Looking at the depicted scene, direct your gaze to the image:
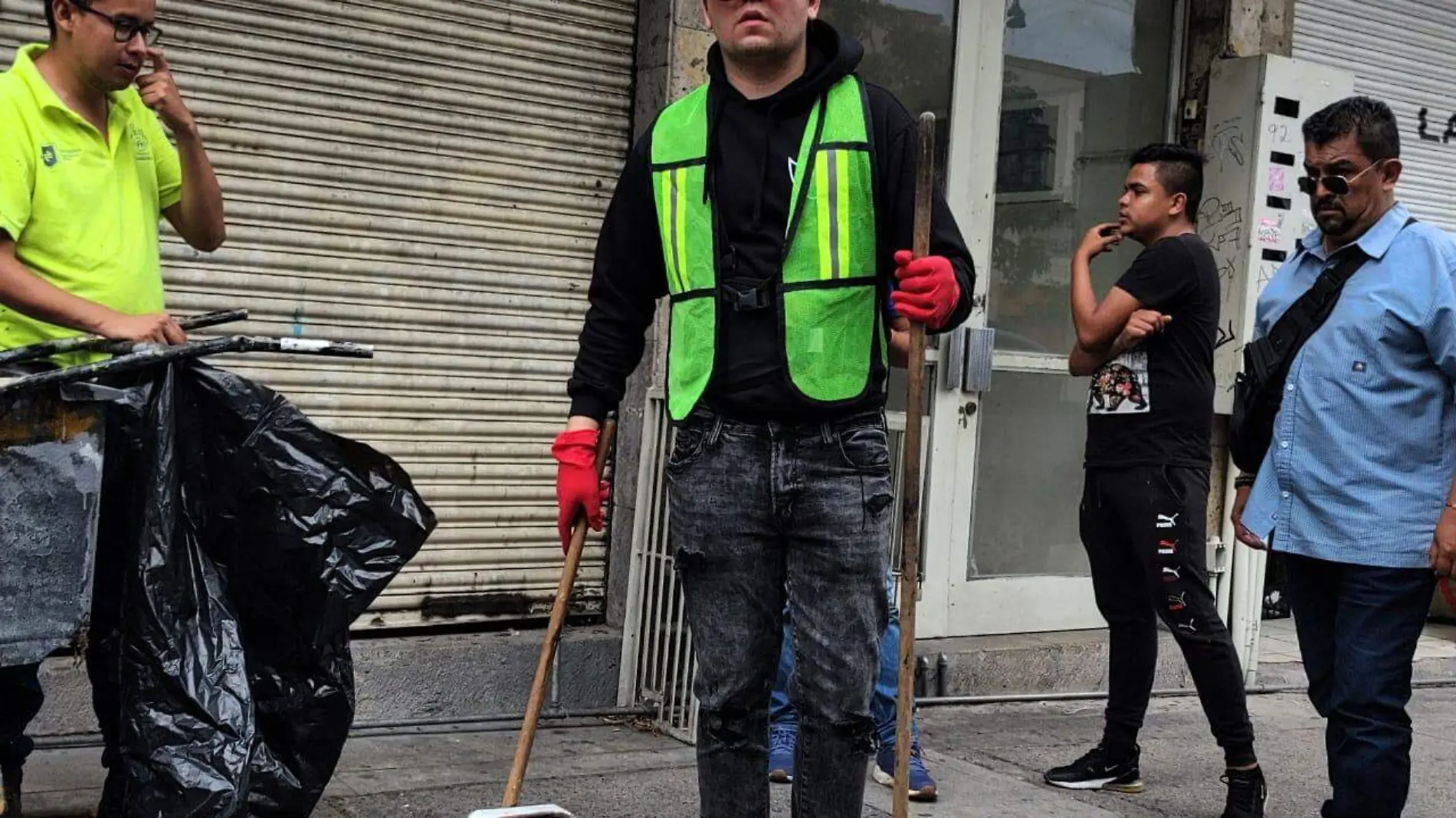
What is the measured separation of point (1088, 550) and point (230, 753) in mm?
2911

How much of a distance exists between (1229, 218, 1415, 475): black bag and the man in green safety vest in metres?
1.26

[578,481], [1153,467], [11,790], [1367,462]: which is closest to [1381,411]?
[1367,462]

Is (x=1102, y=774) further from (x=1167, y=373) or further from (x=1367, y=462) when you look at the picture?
(x=1367, y=462)

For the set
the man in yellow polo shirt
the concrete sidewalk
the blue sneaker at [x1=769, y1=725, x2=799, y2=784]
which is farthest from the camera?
the blue sneaker at [x1=769, y1=725, x2=799, y2=784]

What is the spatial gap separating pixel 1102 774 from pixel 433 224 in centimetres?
297

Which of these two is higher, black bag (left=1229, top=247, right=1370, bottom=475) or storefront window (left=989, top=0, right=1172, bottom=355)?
storefront window (left=989, top=0, right=1172, bottom=355)

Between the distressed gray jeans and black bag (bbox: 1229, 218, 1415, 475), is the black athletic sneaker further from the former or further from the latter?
the distressed gray jeans

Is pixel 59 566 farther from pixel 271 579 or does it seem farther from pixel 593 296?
pixel 593 296

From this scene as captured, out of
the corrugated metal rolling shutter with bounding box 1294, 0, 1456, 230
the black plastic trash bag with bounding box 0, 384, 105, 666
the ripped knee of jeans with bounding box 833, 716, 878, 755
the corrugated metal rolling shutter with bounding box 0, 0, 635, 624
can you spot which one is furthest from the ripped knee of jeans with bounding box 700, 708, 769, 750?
the corrugated metal rolling shutter with bounding box 1294, 0, 1456, 230

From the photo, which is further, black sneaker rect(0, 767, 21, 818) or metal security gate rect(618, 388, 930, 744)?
metal security gate rect(618, 388, 930, 744)

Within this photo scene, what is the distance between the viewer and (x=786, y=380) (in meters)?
3.34

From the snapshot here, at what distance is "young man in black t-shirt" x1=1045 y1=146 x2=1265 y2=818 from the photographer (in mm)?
5035

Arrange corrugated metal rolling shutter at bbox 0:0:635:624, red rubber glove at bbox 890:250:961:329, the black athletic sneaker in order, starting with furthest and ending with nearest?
1. the black athletic sneaker
2. corrugated metal rolling shutter at bbox 0:0:635:624
3. red rubber glove at bbox 890:250:961:329

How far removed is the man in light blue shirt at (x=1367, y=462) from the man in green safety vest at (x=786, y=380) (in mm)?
1271
